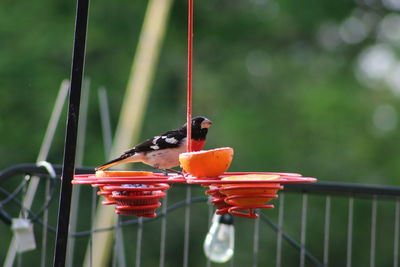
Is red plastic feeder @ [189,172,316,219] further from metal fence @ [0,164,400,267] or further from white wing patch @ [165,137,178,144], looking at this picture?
metal fence @ [0,164,400,267]

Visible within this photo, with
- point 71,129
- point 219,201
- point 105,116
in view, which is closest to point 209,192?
point 219,201

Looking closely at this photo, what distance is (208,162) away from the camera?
1.95 metres

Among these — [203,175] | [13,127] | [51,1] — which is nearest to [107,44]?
[51,1]

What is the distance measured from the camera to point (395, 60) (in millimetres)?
14016

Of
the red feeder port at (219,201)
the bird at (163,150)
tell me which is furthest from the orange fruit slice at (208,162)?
the bird at (163,150)

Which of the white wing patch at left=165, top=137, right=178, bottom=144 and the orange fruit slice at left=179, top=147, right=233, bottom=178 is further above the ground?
the white wing patch at left=165, top=137, right=178, bottom=144

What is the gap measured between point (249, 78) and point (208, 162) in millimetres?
11879

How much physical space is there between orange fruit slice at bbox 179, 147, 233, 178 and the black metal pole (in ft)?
1.20

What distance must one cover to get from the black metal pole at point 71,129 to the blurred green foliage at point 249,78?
7846mm

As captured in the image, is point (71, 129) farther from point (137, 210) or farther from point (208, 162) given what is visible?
point (208, 162)

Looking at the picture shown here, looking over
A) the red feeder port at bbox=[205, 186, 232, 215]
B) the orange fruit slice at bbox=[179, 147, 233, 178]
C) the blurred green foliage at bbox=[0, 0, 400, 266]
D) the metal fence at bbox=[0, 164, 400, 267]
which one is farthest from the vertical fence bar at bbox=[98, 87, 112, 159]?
the blurred green foliage at bbox=[0, 0, 400, 266]

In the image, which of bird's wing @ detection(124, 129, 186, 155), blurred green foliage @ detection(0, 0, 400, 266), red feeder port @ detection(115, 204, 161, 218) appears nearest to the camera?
red feeder port @ detection(115, 204, 161, 218)

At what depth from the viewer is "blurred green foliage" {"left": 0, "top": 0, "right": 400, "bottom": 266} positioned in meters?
10.8

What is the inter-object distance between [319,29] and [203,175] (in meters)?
12.8
